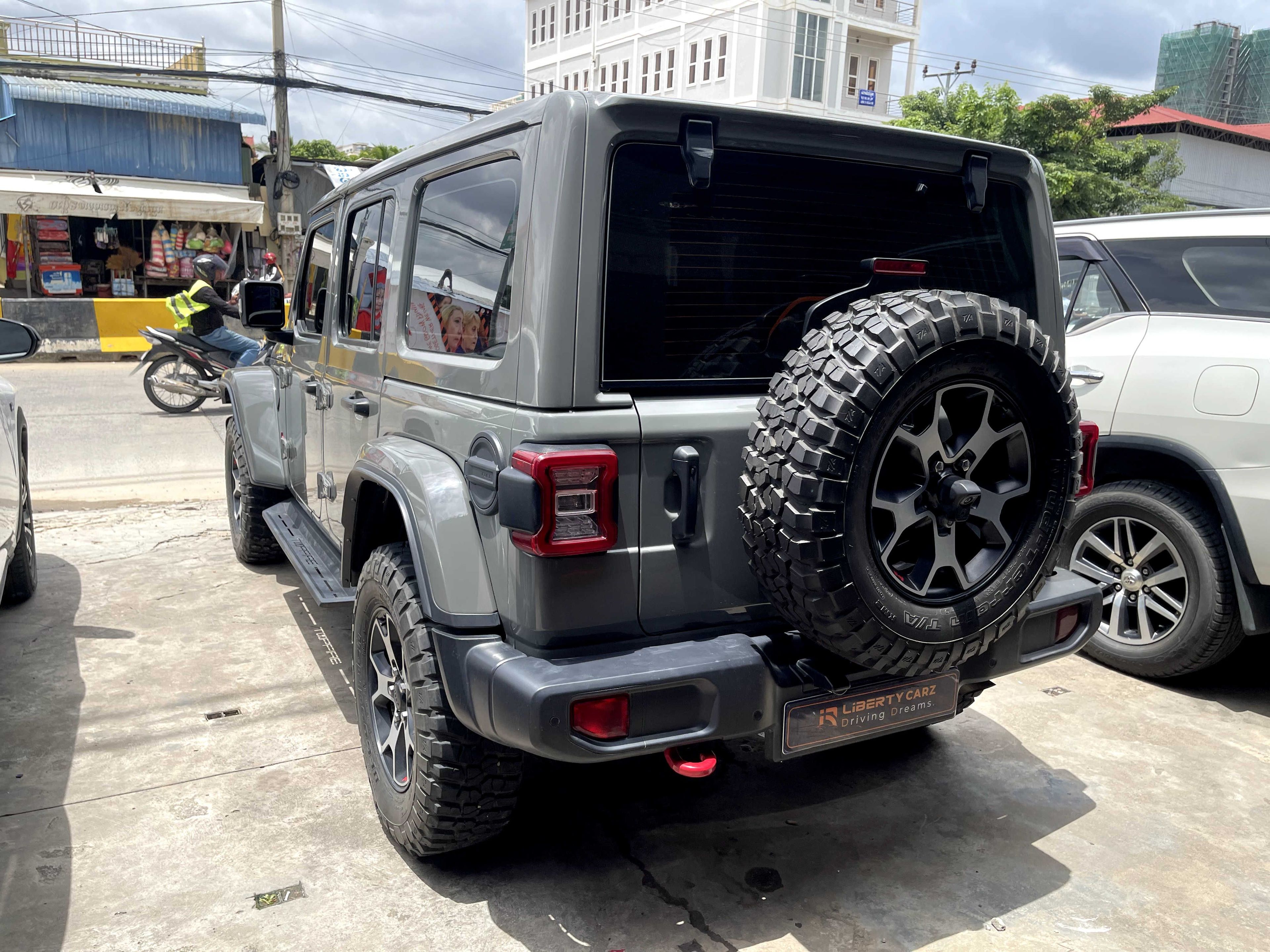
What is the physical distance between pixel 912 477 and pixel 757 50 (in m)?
44.9

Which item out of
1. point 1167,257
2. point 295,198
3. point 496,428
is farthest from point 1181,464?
point 295,198

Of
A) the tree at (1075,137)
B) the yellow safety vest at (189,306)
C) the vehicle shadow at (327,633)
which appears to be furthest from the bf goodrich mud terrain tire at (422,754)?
the tree at (1075,137)

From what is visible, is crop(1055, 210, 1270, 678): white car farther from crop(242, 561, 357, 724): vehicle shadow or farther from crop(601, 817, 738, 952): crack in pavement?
crop(242, 561, 357, 724): vehicle shadow

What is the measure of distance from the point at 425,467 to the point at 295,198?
78.4ft

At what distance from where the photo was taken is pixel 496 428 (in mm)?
2352

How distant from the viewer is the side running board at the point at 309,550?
346 cm

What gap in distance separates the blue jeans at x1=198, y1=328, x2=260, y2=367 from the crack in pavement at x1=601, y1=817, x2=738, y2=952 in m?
8.76

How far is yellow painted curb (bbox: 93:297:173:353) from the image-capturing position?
15500 mm

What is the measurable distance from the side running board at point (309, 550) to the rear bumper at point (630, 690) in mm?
1131

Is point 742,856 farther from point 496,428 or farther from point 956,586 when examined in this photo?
point 496,428

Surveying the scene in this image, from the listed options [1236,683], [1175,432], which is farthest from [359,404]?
[1236,683]

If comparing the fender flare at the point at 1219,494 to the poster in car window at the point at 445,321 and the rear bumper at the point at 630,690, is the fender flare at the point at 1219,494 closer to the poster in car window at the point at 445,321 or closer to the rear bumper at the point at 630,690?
the rear bumper at the point at 630,690

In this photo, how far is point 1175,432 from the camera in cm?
400

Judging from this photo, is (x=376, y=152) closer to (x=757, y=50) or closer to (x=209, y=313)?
(x=757, y=50)
